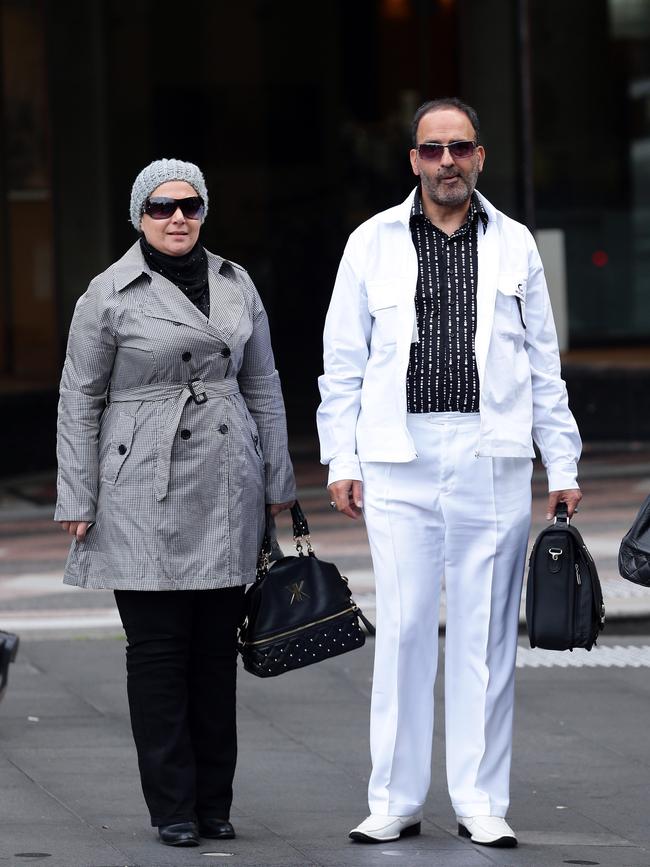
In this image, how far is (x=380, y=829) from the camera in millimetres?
5266

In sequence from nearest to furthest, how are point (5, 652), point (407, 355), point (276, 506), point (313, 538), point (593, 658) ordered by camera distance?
1. point (5, 652)
2. point (407, 355)
3. point (276, 506)
4. point (593, 658)
5. point (313, 538)

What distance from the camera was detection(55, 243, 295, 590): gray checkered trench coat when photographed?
5203 mm

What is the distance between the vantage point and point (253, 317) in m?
5.45

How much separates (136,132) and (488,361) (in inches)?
507

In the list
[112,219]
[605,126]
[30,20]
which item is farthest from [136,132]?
[605,126]

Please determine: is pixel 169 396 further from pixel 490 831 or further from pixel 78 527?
pixel 490 831

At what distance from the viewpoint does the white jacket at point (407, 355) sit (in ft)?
17.0

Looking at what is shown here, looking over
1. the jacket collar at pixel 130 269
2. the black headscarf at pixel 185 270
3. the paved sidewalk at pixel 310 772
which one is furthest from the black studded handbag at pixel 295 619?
the jacket collar at pixel 130 269

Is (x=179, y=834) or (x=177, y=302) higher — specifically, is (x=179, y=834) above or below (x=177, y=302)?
below

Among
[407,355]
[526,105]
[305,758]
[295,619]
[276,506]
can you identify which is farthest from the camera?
[526,105]

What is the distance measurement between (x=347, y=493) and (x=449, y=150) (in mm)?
994

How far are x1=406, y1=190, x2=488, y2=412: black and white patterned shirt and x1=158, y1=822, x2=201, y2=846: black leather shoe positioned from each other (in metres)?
1.33

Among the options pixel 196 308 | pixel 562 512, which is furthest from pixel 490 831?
pixel 196 308

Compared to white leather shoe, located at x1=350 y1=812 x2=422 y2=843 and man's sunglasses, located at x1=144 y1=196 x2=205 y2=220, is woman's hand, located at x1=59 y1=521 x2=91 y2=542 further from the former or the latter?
white leather shoe, located at x1=350 y1=812 x2=422 y2=843
